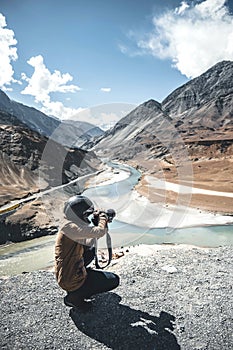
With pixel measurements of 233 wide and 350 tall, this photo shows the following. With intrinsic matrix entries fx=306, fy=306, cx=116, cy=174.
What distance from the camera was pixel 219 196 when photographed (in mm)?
44906

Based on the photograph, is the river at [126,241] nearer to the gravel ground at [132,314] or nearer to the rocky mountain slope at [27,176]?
the rocky mountain slope at [27,176]

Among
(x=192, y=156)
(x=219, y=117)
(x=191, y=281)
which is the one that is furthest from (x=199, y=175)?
(x=219, y=117)

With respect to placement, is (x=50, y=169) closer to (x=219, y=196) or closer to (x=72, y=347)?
(x=219, y=196)

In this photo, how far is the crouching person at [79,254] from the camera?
610 centimetres

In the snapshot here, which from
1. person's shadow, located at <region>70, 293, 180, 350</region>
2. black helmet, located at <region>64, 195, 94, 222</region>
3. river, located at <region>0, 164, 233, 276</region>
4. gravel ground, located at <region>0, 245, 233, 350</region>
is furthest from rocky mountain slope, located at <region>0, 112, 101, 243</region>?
black helmet, located at <region>64, 195, 94, 222</region>

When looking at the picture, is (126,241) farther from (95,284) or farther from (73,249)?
(73,249)

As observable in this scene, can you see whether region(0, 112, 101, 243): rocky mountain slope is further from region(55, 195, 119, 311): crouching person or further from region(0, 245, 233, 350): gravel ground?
region(55, 195, 119, 311): crouching person

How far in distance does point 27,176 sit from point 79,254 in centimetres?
5658

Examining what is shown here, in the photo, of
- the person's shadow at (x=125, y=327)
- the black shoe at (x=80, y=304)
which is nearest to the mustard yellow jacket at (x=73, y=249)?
the black shoe at (x=80, y=304)

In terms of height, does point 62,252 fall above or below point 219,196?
above

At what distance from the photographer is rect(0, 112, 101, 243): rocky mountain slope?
31641mm

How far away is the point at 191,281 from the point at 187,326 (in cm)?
246

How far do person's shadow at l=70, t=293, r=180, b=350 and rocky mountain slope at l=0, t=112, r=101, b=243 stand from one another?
53.2 feet

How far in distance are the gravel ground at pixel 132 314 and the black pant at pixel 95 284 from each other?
82 centimetres
